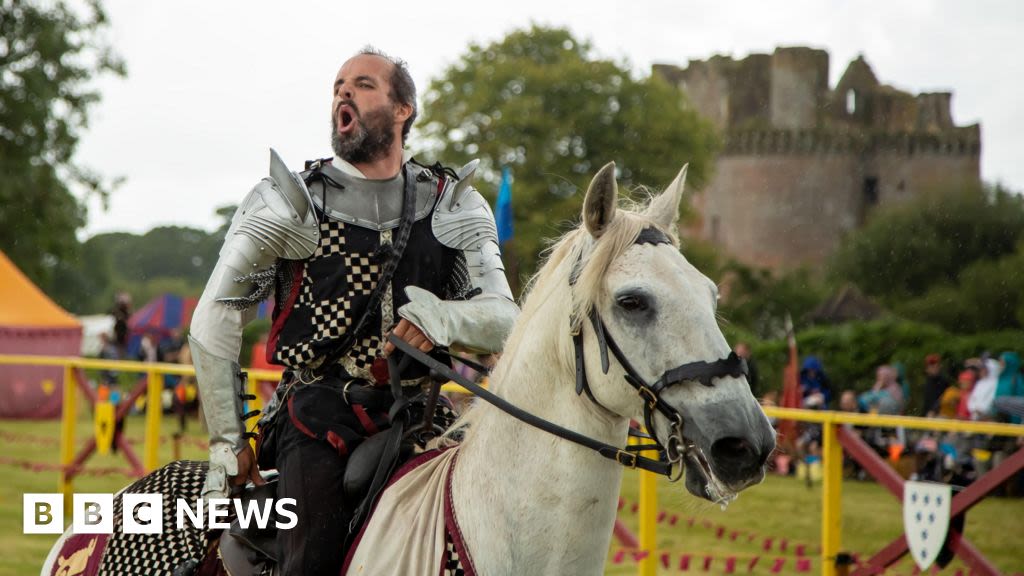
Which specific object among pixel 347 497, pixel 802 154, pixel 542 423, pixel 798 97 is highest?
pixel 798 97

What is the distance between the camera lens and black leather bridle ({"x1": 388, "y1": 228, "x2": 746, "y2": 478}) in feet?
9.48

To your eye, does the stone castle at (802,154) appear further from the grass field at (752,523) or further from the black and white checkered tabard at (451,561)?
the black and white checkered tabard at (451,561)

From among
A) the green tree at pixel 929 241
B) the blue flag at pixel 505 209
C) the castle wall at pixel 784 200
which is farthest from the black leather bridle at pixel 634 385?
the castle wall at pixel 784 200

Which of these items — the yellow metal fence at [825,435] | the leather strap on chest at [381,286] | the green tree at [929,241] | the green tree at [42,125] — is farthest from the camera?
the green tree at [929,241]

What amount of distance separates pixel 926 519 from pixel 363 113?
3.69 metres

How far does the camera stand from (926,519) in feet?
19.6

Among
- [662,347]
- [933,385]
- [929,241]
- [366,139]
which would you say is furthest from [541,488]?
[929,241]

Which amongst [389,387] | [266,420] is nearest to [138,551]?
[266,420]

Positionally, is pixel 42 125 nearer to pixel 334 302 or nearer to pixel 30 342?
pixel 30 342

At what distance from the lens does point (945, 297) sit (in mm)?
46312

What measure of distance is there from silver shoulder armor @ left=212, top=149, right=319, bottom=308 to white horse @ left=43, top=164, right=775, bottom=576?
0.65 m

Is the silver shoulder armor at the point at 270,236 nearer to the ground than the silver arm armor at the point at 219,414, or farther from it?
farther from it

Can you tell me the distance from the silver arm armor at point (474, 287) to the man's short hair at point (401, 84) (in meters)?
0.22

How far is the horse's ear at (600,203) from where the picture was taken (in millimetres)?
3105
